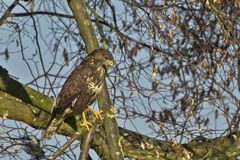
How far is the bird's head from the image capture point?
5.27 meters

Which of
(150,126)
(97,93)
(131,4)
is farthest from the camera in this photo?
(131,4)

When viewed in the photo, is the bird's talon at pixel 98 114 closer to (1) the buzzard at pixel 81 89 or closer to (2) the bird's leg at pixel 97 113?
(2) the bird's leg at pixel 97 113

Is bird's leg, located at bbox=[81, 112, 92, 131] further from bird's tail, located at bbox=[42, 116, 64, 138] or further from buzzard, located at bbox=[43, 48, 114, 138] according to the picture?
bird's tail, located at bbox=[42, 116, 64, 138]

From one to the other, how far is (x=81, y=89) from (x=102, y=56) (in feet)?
1.08

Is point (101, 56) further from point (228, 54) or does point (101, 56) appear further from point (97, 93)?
point (228, 54)

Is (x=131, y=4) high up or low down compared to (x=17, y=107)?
up

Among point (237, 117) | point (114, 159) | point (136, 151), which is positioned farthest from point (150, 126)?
point (114, 159)

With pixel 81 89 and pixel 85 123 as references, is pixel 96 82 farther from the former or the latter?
pixel 85 123

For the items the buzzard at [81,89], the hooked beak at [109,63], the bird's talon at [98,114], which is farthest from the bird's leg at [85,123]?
the hooked beak at [109,63]

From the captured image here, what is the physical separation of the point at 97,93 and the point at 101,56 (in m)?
0.31

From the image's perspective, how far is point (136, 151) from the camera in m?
5.38

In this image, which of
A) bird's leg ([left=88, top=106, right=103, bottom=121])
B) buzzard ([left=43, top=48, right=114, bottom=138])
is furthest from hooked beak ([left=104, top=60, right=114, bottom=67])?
bird's leg ([left=88, top=106, right=103, bottom=121])

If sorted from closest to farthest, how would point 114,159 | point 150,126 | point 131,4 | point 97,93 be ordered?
1. point 114,159
2. point 97,93
3. point 150,126
4. point 131,4

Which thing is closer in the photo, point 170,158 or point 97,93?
point 97,93
